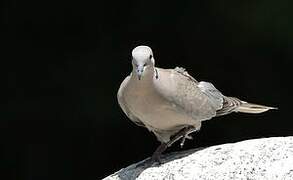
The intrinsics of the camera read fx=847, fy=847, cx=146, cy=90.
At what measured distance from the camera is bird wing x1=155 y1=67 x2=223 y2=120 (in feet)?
11.5

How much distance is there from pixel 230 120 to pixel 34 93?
1.27 meters

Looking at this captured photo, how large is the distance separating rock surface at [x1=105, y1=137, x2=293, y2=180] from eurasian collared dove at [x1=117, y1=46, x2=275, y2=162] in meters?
0.14

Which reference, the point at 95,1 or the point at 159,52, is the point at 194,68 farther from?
the point at 95,1

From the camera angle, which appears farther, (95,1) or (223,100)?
(95,1)

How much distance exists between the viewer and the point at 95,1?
5.11 m

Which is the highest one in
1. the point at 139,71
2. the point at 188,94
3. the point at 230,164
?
the point at 139,71

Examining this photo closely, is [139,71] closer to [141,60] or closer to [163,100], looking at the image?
[141,60]

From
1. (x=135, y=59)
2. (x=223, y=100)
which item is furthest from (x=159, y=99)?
(x=223, y=100)

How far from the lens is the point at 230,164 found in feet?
10.9

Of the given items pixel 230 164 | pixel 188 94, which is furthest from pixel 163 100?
pixel 230 164

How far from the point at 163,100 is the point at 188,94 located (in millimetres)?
214

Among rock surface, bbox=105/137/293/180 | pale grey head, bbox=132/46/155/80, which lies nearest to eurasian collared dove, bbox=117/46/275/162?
pale grey head, bbox=132/46/155/80

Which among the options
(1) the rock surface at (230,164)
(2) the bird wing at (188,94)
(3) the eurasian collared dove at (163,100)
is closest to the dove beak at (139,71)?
(3) the eurasian collared dove at (163,100)

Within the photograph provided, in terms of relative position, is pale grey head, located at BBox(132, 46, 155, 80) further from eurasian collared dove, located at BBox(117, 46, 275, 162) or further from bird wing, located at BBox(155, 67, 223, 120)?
bird wing, located at BBox(155, 67, 223, 120)
